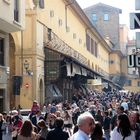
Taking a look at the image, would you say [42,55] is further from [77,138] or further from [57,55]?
[77,138]

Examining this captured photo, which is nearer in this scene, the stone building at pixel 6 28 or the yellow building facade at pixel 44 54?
the stone building at pixel 6 28

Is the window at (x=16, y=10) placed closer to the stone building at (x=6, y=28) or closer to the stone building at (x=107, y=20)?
the stone building at (x=6, y=28)

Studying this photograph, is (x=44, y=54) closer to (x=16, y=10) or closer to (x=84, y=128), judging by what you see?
(x=16, y=10)

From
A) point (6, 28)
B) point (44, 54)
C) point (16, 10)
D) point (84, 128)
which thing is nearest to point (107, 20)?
point (44, 54)

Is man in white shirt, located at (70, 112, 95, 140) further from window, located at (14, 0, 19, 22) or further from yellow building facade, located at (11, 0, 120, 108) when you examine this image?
yellow building facade, located at (11, 0, 120, 108)

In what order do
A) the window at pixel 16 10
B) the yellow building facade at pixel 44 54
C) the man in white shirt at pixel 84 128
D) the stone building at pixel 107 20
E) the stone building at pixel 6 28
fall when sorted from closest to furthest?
the man in white shirt at pixel 84 128
the stone building at pixel 6 28
the window at pixel 16 10
the yellow building facade at pixel 44 54
the stone building at pixel 107 20

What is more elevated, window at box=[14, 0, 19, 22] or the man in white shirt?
window at box=[14, 0, 19, 22]

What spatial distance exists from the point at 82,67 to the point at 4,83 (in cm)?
1926

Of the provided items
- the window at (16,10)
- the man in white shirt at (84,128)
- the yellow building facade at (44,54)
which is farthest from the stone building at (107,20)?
the man in white shirt at (84,128)

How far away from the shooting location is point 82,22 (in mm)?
57812

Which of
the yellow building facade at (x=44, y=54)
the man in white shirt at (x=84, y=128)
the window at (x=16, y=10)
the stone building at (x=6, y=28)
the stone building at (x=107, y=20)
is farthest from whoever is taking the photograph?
the stone building at (x=107, y=20)

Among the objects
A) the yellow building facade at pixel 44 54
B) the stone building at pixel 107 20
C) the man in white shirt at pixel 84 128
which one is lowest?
the man in white shirt at pixel 84 128

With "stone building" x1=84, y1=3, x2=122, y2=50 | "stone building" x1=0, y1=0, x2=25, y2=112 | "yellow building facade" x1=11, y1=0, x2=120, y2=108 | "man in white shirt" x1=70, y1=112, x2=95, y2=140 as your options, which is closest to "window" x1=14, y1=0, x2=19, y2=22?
"stone building" x1=0, y1=0, x2=25, y2=112

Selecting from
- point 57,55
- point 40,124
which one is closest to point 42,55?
point 57,55
